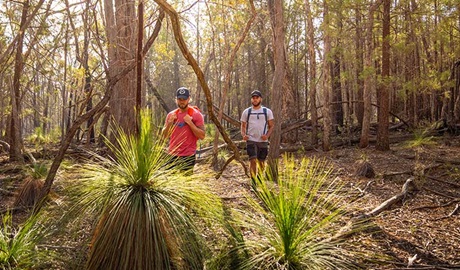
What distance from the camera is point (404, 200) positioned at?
5613mm

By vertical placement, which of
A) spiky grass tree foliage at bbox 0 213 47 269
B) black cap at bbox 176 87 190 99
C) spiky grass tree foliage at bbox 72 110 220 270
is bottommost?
spiky grass tree foliage at bbox 0 213 47 269

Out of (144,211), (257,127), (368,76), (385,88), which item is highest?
(368,76)

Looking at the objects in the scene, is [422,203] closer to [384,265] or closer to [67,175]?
[384,265]

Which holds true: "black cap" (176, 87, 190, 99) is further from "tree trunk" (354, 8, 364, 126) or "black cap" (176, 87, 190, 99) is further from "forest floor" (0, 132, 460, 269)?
"tree trunk" (354, 8, 364, 126)

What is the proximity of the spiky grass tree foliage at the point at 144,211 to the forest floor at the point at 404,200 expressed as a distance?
38cm

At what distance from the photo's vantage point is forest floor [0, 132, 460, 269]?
368cm

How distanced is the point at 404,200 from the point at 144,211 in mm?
4624

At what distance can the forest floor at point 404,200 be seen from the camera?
368 cm

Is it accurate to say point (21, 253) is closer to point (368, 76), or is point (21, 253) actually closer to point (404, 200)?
point (404, 200)

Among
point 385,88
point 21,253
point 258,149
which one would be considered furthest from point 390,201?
point 385,88

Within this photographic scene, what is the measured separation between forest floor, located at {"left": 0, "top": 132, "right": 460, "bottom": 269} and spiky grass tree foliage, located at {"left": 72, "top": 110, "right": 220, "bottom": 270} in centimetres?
38

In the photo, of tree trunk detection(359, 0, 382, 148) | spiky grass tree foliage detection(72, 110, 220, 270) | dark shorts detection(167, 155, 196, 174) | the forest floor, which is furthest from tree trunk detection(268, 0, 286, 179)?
spiky grass tree foliage detection(72, 110, 220, 270)

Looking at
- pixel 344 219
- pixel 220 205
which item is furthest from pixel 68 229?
pixel 344 219

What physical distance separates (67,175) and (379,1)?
942 centimetres
